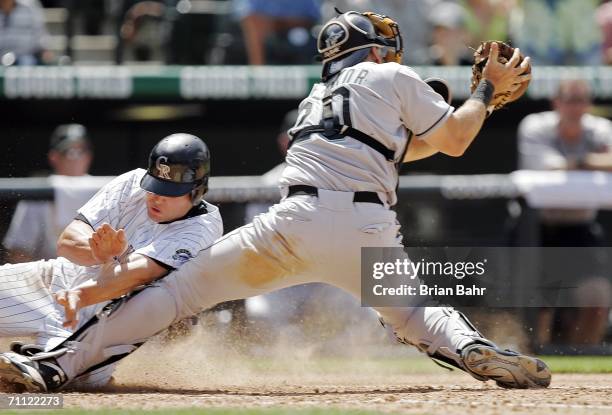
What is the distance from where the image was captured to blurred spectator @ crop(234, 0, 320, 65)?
9797 mm

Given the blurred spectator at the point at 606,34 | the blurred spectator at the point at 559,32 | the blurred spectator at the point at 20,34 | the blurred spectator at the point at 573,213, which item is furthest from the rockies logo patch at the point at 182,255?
the blurred spectator at the point at 606,34

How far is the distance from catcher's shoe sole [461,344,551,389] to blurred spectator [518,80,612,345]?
281cm

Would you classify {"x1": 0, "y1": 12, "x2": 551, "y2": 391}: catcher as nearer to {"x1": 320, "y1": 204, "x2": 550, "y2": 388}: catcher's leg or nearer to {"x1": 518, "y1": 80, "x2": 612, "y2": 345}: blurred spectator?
{"x1": 320, "y1": 204, "x2": 550, "y2": 388}: catcher's leg

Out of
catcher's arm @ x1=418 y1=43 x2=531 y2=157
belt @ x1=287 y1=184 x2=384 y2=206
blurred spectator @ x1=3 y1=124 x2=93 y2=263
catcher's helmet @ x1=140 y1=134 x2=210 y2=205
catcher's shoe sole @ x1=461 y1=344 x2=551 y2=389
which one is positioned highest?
catcher's arm @ x1=418 y1=43 x2=531 y2=157

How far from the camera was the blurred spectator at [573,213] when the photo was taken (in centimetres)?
820

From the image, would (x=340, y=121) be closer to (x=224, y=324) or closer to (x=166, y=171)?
(x=166, y=171)

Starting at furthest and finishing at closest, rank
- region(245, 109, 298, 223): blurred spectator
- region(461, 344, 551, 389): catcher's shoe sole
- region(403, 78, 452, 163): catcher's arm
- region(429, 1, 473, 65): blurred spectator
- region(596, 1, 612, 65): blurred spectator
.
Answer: region(596, 1, 612, 65): blurred spectator → region(429, 1, 473, 65): blurred spectator → region(245, 109, 298, 223): blurred spectator → region(403, 78, 452, 163): catcher's arm → region(461, 344, 551, 389): catcher's shoe sole

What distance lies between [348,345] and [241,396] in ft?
7.32

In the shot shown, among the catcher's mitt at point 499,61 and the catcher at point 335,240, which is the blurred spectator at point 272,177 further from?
the catcher at point 335,240

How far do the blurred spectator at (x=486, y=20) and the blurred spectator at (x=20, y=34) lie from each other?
3.59 metres

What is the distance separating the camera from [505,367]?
17.1 ft

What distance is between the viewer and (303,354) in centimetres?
712

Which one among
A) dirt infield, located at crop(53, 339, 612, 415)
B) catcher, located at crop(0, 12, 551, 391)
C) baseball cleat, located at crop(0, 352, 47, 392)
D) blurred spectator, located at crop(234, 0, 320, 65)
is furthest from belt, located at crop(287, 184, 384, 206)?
blurred spectator, located at crop(234, 0, 320, 65)

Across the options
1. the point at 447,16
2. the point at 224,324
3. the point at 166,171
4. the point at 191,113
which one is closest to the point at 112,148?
the point at 191,113
